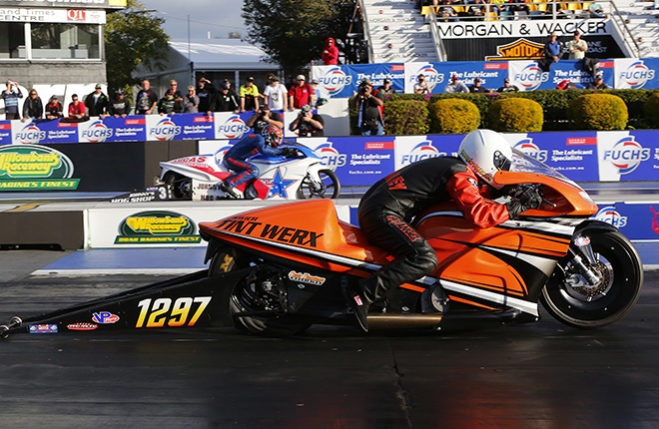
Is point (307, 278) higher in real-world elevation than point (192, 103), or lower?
lower

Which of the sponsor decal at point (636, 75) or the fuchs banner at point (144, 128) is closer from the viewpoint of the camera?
the fuchs banner at point (144, 128)

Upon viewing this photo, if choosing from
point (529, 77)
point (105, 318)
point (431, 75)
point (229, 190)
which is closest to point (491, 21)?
point (529, 77)

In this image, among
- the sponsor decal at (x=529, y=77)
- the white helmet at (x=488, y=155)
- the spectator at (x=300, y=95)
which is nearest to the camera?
the white helmet at (x=488, y=155)

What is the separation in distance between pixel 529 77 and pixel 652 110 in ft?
17.0

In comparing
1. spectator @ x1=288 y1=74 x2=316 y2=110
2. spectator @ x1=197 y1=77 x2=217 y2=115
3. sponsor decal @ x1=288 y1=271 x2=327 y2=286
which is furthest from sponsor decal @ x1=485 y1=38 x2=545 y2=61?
sponsor decal @ x1=288 y1=271 x2=327 y2=286

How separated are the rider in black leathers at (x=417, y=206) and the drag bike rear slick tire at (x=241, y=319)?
588 mm

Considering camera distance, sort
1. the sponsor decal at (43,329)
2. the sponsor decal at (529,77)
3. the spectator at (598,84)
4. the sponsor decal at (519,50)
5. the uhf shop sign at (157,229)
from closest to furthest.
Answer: the sponsor decal at (43,329) → the uhf shop sign at (157,229) → the spectator at (598,84) → the sponsor decal at (529,77) → the sponsor decal at (519,50)

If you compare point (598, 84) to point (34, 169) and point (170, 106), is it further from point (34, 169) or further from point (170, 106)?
point (34, 169)

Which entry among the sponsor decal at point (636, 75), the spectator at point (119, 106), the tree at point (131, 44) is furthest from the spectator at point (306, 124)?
the tree at point (131, 44)

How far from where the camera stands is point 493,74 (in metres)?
25.2

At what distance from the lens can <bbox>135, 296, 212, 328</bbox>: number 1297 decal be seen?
20.0 feet

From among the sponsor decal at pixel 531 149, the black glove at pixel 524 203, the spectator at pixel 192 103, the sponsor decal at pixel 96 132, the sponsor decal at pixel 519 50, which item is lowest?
the black glove at pixel 524 203

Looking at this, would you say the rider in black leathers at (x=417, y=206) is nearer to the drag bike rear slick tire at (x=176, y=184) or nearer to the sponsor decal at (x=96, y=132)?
the drag bike rear slick tire at (x=176, y=184)

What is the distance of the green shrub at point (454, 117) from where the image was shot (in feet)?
63.3
